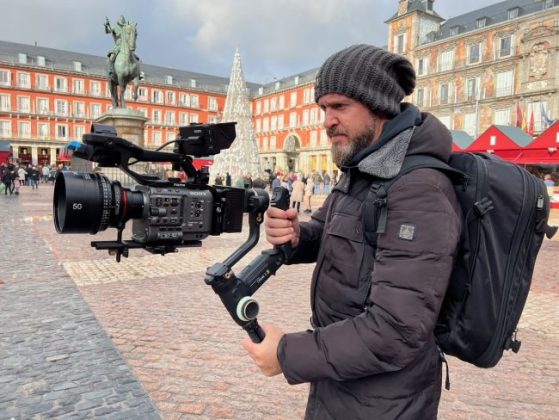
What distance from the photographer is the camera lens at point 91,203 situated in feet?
5.06

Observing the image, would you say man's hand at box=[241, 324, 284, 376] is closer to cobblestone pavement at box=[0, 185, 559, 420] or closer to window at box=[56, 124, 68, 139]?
cobblestone pavement at box=[0, 185, 559, 420]

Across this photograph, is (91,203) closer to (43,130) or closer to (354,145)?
(354,145)

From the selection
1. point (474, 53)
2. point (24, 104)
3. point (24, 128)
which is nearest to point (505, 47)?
point (474, 53)

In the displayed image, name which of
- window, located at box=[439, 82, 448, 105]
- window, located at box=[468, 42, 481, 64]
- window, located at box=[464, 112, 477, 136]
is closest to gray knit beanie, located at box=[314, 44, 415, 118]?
window, located at box=[464, 112, 477, 136]

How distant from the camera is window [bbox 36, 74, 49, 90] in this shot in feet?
176

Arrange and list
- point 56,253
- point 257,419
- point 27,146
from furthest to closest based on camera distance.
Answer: point 27,146 < point 56,253 < point 257,419

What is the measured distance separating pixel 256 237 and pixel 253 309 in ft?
1.40

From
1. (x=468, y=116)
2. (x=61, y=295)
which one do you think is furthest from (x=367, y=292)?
(x=468, y=116)

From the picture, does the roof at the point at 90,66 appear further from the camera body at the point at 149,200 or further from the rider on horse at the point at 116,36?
the camera body at the point at 149,200

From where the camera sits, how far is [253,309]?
1366mm

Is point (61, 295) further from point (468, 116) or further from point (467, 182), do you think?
point (468, 116)

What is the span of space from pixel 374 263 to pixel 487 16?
44919 millimetres

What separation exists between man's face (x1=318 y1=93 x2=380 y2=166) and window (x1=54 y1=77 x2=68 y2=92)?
204 feet

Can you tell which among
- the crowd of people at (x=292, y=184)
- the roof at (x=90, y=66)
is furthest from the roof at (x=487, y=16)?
the roof at (x=90, y=66)
